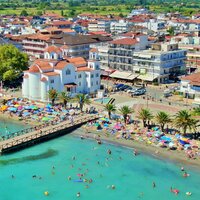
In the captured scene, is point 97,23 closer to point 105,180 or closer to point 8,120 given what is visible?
point 8,120

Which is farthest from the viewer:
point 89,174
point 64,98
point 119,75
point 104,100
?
point 119,75

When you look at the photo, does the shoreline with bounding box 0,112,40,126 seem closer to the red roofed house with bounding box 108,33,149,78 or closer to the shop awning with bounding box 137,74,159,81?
the shop awning with bounding box 137,74,159,81

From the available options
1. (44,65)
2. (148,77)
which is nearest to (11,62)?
(44,65)

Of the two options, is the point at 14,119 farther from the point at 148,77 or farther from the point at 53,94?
the point at 148,77

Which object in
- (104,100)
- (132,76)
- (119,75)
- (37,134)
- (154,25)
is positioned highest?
(154,25)

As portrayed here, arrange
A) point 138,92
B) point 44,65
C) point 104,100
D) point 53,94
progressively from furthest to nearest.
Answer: point 138,92 < point 44,65 < point 104,100 < point 53,94

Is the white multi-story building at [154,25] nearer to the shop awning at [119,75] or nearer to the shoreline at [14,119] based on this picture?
the shop awning at [119,75]

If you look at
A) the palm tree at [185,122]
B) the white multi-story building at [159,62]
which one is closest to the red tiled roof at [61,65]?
the white multi-story building at [159,62]
